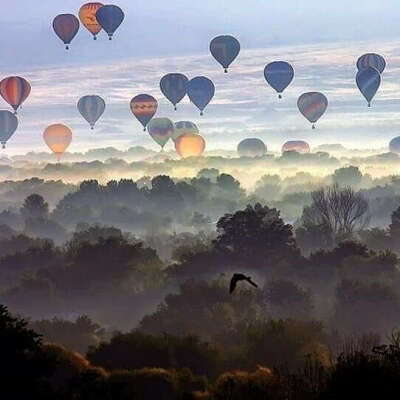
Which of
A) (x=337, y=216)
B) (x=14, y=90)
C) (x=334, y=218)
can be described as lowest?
(x=337, y=216)

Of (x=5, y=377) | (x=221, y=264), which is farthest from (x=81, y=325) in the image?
(x=5, y=377)

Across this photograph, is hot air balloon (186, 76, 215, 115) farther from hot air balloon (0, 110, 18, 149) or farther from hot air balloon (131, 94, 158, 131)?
hot air balloon (0, 110, 18, 149)

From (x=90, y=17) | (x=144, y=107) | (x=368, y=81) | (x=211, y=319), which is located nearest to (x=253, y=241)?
(x=211, y=319)

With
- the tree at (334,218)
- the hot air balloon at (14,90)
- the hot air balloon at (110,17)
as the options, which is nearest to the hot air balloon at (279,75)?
the tree at (334,218)

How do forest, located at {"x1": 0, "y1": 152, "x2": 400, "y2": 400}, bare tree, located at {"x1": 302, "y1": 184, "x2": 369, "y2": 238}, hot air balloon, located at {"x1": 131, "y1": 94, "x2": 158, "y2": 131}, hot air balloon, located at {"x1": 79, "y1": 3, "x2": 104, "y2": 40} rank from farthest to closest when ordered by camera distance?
hot air balloon, located at {"x1": 131, "y1": 94, "x2": 158, "y2": 131} → hot air balloon, located at {"x1": 79, "y1": 3, "x2": 104, "y2": 40} → bare tree, located at {"x1": 302, "y1": 184, "x2": 369, "y2": 238} → forest, located at {"x1": 0, "y1": 152, "x2": 400, "y2": 400}

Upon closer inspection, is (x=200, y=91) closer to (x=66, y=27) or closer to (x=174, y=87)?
(x=174, y=87)

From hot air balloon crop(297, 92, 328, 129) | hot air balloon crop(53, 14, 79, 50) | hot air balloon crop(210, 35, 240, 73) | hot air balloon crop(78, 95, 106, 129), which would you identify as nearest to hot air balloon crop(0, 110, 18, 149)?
hot air balloon crop(78, 95, 106, 129)
